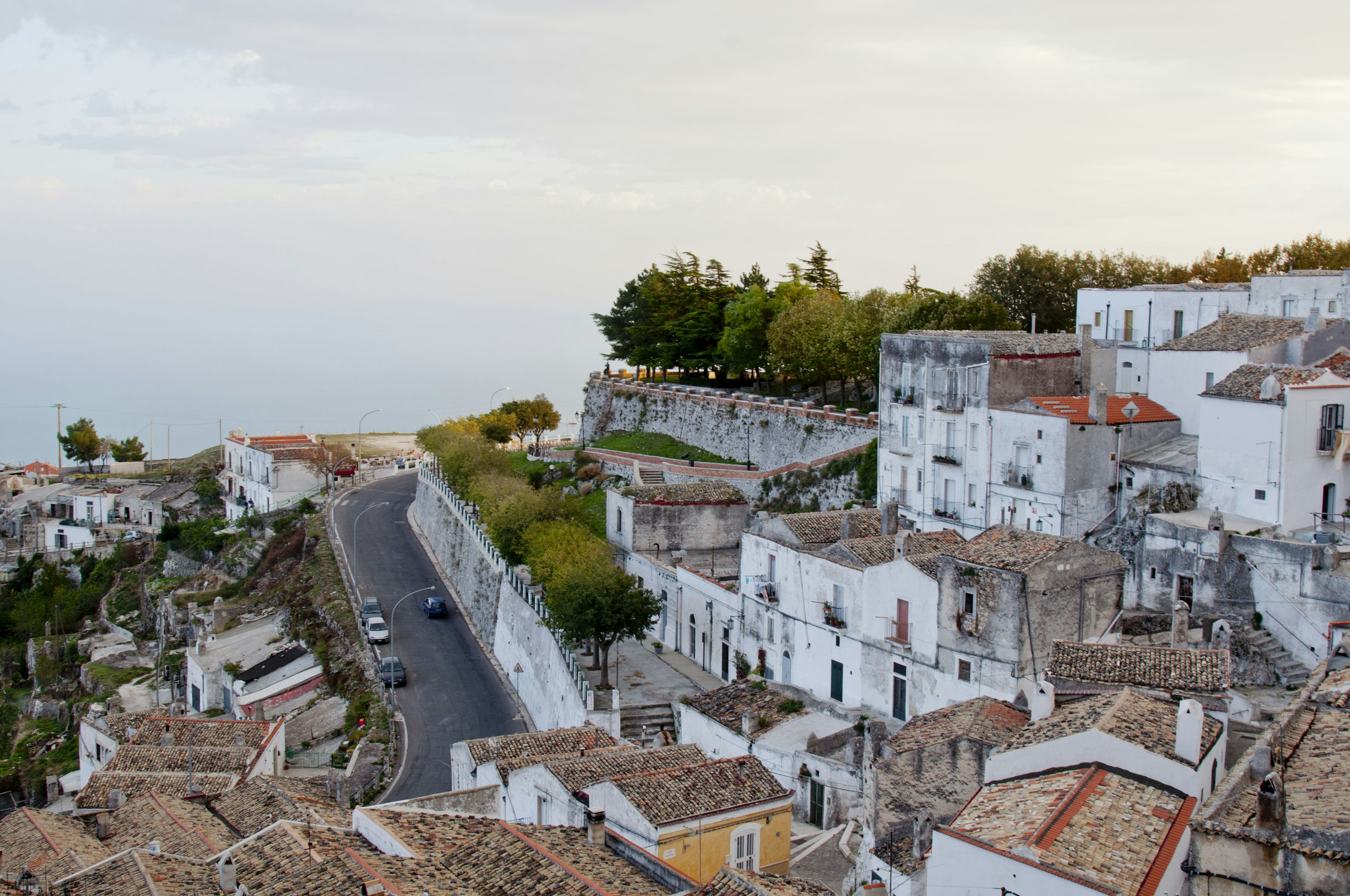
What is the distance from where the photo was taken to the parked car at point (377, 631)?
144 ft

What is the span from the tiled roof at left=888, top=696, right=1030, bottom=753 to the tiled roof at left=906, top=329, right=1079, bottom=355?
15833 millimetres

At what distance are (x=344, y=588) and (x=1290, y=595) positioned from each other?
3728 cm

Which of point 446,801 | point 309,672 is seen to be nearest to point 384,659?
point 309,672

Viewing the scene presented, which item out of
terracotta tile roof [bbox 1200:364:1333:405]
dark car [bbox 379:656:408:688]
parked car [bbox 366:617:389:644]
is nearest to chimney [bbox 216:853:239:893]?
dark car [bbox 379:656:408:688]

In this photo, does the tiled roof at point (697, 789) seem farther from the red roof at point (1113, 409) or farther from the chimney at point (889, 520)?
the red roof at point (1113, 409)

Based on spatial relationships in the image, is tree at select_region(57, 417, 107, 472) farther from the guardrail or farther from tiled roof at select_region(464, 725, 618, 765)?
tiled roof at select_region(464, 725, 618, 765)

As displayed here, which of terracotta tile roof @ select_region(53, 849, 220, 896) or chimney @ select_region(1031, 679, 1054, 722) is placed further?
terracotta tile roof @ select_region(53, 849, 220, 896)

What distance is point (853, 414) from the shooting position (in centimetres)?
4791

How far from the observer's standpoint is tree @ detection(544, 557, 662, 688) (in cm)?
3525

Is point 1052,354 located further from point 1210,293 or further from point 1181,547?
point 1181,547

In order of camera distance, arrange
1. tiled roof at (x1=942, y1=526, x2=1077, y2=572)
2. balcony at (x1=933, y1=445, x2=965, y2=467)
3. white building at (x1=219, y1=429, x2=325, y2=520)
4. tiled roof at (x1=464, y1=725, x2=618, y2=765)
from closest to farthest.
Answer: tiled roof at (x1=942, y1=526, x2=1077, y2=572) < tiled roof at (x1=464, y1=725, x2=618, y2=765) < balcony at (x1=933, y1=445, x2=965, y2=467) < white building at (x1=219, y1=429, x2=325, y2=520)

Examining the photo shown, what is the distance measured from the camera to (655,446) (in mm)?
62875

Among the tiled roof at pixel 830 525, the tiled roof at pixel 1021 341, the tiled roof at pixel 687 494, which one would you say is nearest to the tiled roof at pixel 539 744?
the tiled roof at pixel 830 525

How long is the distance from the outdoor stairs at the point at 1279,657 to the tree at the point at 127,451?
101 metres
